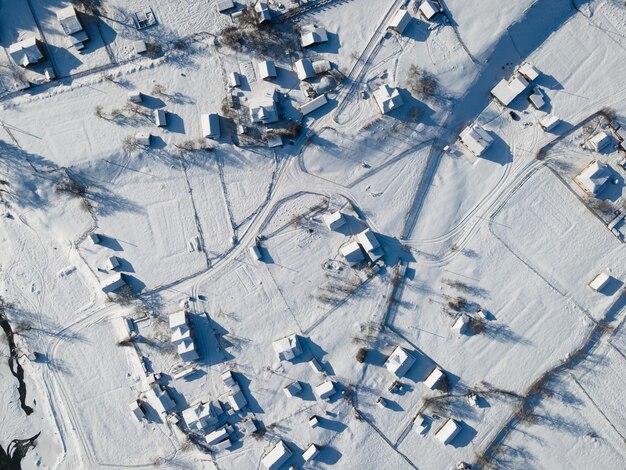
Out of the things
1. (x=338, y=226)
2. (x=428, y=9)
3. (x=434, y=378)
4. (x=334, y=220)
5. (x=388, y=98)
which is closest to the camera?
(x=388, y=98)

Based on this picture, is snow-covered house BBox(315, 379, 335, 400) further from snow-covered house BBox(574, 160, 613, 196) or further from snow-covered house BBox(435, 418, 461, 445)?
snow-covered house BBox(574, 160, 613, 196)

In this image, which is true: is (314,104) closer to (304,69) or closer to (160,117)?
(304,69)

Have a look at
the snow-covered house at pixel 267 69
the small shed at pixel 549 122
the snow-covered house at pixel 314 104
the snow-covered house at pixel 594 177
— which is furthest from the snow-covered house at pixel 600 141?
the snow-covered house at pixel 267 69

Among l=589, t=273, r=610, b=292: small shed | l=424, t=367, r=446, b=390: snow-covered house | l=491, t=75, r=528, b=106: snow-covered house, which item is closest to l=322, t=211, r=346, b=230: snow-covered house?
l=424, t=367, r=446, b=390: snow-covered house

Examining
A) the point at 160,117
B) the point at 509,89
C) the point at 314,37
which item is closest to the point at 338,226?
the point at 314,37

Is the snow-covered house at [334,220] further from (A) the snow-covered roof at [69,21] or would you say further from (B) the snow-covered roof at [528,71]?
(A) the snow-covered roof at [69,21]

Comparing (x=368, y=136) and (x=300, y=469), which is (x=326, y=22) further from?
(x=300, y=469)
